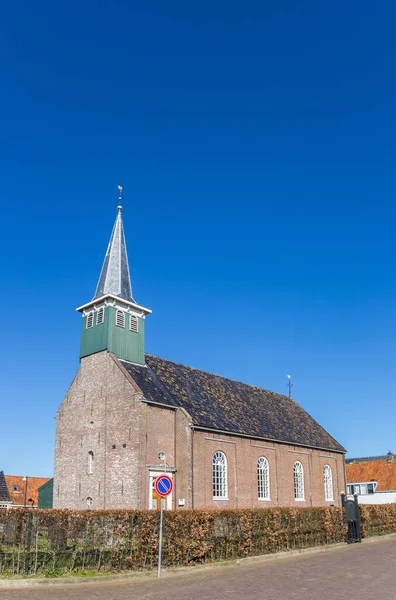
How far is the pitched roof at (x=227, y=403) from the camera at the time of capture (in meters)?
30.4

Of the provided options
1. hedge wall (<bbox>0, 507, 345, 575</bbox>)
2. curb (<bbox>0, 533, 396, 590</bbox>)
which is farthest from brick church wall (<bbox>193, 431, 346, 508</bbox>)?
hedge wall (<bbox>0, 507, 345, 575</bbox>)

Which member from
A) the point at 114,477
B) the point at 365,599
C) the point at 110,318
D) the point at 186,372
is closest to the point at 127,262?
the point at 110,318

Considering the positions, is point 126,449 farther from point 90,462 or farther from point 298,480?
point 298,480

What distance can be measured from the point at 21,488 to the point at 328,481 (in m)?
37.6

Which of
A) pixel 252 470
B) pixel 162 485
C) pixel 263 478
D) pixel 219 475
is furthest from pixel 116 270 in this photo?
pixel 162 485

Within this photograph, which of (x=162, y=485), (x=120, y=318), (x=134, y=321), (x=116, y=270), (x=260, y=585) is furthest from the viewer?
(x=116, y=270)

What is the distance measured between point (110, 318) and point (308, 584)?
65.0ft

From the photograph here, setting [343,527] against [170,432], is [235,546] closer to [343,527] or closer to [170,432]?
[343,527]

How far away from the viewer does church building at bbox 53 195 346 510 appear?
27.5 metres

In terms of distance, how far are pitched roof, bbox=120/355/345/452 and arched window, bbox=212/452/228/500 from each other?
5.53 feet

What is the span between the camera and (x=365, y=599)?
11883 millimetres

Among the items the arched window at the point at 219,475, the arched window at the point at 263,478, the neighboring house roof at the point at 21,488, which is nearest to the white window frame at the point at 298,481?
the arched window at the point at 263,478

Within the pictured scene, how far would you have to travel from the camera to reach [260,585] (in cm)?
1380

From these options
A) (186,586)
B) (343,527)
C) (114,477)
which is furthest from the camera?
(114,477)
